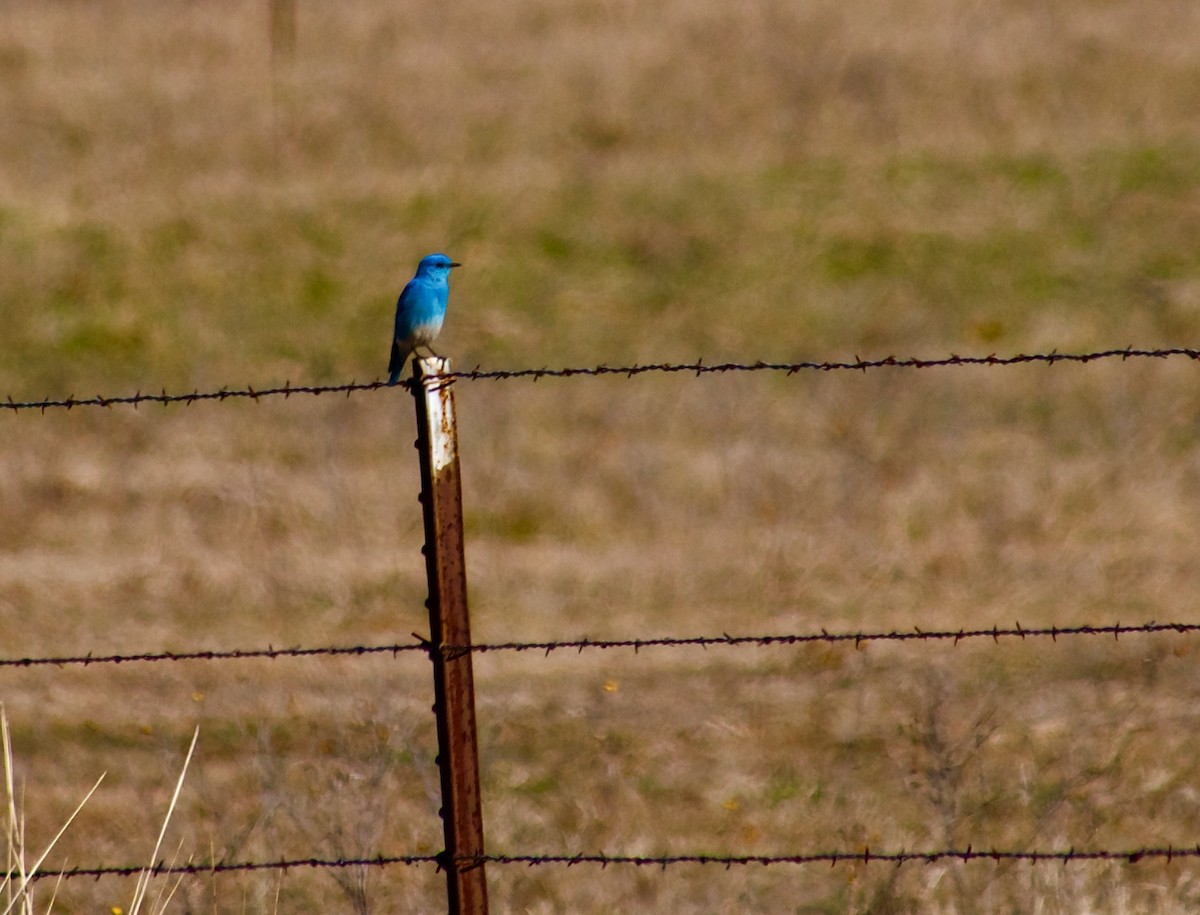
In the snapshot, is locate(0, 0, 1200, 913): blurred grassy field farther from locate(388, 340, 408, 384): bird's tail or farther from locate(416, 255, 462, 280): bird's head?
locate(416, 255, 462, 280): bird's head

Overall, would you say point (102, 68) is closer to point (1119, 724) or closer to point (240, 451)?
point (240, 451)

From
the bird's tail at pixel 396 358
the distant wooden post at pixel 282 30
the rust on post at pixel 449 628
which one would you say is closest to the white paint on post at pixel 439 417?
the rust on post at pixel 449 628

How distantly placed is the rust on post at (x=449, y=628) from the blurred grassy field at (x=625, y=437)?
1.45 m

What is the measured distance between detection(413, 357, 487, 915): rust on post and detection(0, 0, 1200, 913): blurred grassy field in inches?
57.0

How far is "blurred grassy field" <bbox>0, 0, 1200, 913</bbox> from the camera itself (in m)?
6.57

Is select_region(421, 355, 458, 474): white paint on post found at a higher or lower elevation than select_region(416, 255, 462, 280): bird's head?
lower

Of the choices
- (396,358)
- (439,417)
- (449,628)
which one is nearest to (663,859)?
(449,628)

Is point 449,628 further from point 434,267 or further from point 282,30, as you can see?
point 282,30

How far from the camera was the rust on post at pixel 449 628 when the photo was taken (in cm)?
363

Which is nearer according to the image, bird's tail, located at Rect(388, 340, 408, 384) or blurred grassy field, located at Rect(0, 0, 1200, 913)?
blurred grassy field, located at Rect(0, 0, 1200, 913)

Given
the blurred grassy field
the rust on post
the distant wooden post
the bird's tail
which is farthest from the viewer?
the distant wooden post

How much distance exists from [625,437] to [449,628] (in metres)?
8.62

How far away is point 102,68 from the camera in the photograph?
58.5 ft

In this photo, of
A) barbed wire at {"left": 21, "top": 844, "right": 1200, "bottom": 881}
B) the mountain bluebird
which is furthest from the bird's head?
barbed wire at {"left": 21, "top": 844, "right": 1200, "bottom": 881}
